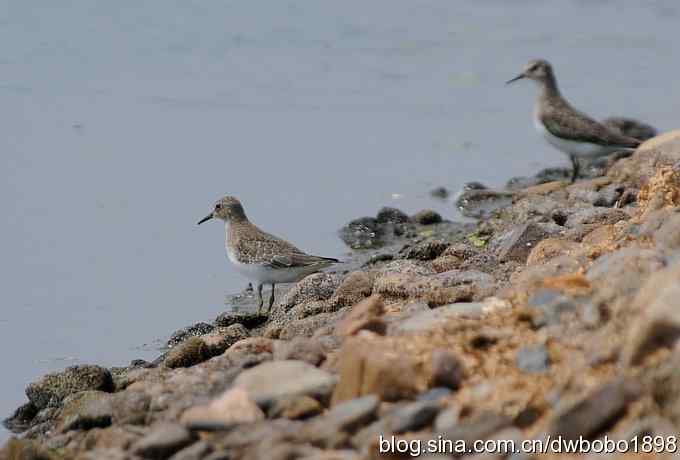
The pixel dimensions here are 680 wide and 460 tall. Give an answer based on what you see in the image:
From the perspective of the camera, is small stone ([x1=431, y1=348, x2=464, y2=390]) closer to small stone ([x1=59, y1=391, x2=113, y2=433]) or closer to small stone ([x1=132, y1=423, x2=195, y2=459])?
small stone ([x1=132, y1=423, x2=195, y2=459])

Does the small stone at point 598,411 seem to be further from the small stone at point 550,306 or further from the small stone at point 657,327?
the small stone at point 550,306

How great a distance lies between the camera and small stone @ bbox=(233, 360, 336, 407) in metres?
5.60

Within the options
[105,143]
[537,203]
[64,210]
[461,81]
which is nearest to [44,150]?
[105,143]

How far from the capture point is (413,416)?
5152 mm

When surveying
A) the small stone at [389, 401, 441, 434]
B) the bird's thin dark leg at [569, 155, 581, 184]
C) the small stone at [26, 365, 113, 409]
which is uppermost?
the bird's thin dark leg at [569, 155, 581, 184]

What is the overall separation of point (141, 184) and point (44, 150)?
135cm

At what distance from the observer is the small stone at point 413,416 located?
16.9 ft

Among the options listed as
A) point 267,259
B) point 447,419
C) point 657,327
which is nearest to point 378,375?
point 447,419

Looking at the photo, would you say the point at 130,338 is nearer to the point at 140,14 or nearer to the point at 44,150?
the point at 44,150

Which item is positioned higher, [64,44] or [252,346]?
[64,44]

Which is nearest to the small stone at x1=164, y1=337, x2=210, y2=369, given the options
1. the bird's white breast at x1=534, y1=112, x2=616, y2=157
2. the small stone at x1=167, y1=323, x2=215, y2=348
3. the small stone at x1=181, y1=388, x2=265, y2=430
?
the small stone at x1=167, y1=323, x2=215, y2=348

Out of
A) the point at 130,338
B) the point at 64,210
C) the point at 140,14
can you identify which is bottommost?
the point at 130,338

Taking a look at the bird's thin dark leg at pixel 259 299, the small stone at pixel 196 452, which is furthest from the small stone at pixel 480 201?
the small stone at pixel 196 452

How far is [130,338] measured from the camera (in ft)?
30.6
